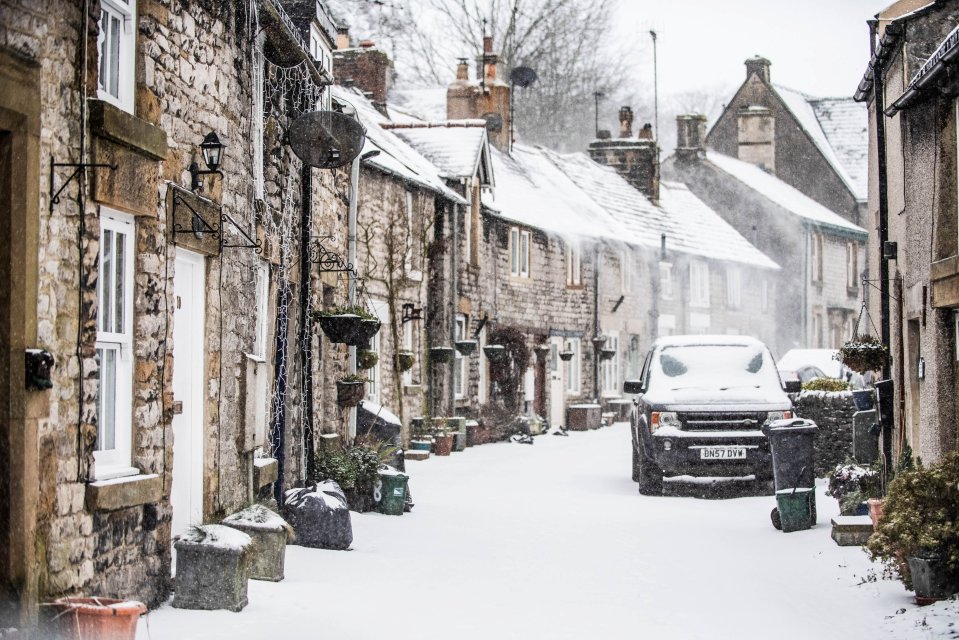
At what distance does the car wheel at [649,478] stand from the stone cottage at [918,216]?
9.21ft

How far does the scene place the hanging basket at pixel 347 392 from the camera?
15992mm

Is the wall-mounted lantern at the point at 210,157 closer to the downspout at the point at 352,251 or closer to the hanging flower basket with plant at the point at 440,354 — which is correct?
the downspout at the point at 352,251

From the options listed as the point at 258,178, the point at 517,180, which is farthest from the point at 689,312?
the point at 258,178

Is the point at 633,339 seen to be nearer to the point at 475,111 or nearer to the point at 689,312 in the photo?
the point at 689,312

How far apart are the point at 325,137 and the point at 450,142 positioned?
15414 mm

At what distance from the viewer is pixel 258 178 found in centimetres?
1103

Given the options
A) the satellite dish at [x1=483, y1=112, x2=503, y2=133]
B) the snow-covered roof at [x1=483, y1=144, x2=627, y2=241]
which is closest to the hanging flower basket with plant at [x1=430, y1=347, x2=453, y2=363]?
the snow-covered roof at [x1=483, y1=144, x2=627, y2=241]

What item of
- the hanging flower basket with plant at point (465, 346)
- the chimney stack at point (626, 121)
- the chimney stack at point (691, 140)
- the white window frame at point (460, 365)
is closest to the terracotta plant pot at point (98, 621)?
the hanging flower basket with plant at point (465, 346)

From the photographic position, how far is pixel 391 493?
44.9 feet

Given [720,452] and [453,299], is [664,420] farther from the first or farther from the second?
[453,299]

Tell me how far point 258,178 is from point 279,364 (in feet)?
7.33

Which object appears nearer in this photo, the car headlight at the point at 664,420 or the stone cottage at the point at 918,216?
the stone cottage at the point at 918,216

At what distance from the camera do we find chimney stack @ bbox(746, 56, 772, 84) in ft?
158

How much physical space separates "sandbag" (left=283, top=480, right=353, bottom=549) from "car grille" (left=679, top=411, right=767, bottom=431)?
595 cm
